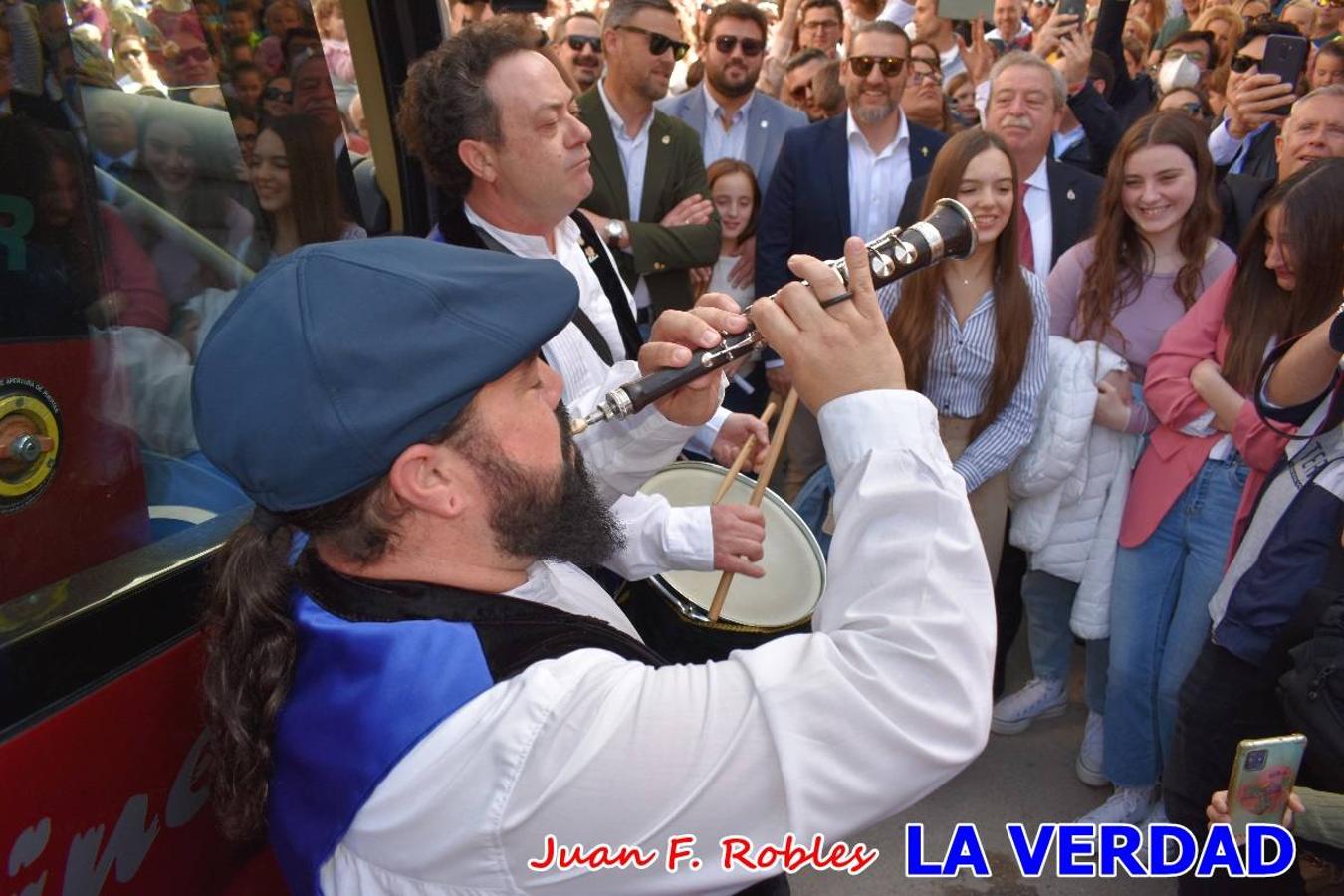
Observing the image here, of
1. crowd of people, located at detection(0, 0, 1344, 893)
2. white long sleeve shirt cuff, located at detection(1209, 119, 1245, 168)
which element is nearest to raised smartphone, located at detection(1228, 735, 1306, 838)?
crowd of people, located at detection(0, 0, 1344, 893)

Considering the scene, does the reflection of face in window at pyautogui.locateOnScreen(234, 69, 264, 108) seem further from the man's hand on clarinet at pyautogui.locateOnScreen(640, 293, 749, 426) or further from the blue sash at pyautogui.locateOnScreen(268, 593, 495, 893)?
the blue sash at pyautogui.locateOnScreen(268, 593, 495, 893)

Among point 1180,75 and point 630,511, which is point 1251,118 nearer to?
point 1180,75

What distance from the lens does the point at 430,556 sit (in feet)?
4.35

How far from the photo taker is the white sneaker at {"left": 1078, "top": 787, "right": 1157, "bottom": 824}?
3162mm

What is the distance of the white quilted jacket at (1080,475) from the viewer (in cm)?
319

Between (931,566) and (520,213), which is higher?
(520,213)

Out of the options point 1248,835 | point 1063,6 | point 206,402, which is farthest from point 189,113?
point 1063,6

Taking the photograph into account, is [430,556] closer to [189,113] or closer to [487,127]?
[189,113]

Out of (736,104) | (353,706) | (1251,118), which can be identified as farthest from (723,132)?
(353,706)

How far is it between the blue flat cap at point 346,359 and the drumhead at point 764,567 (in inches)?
48.9

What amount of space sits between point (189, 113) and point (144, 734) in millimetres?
1142

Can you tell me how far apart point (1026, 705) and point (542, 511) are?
2.86 metres

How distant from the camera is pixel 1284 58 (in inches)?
162

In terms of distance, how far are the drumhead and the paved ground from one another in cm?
96
